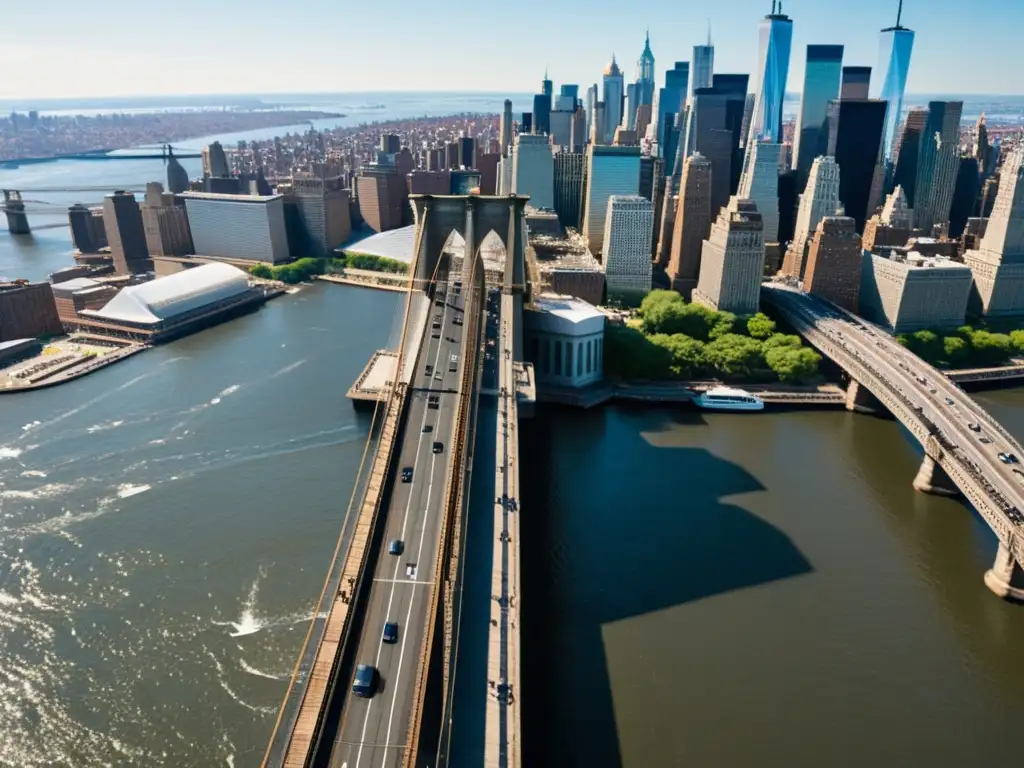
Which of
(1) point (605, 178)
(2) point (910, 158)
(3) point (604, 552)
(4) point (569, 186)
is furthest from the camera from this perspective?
(4) point (569, 186)

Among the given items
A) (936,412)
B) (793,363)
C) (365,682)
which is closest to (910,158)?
(793,363)

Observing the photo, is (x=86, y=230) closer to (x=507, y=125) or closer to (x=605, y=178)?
(x=605, y=178)

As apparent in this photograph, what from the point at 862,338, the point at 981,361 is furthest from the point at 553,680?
the point at 981,361

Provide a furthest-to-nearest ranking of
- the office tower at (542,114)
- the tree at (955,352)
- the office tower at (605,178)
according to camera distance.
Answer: the office tower at (542,114), the office tower at (605,178), the tree at (955,352)

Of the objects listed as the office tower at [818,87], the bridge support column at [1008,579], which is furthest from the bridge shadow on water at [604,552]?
the office tower at [818,87]

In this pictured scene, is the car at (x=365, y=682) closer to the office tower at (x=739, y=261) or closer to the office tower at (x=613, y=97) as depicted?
the office tower at (x=739, y=261)

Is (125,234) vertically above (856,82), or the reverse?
(856,82)
